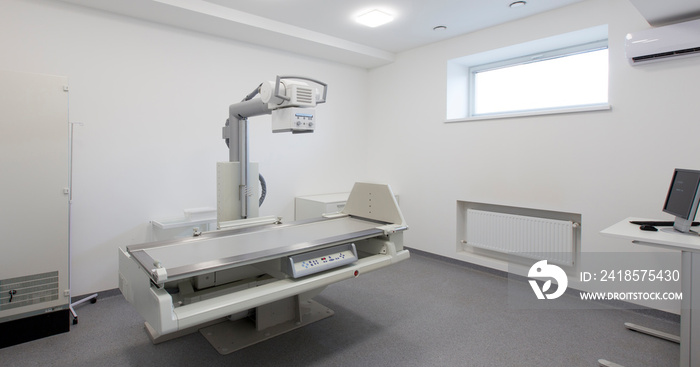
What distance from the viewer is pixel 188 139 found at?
3473mm

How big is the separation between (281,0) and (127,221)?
2.37m

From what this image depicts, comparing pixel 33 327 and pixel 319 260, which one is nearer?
pixel 319 260

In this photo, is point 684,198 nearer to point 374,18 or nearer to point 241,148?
point 374,18

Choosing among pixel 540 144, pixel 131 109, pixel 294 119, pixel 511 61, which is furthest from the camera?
pixel 511 61

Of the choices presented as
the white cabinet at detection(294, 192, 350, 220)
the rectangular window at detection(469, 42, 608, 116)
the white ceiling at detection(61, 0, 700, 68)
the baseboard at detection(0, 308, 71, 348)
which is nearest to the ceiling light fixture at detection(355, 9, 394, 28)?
the white ceiling at detection(61, 0, 700, 68)

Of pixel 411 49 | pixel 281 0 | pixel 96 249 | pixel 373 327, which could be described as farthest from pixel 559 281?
pixel 96 249

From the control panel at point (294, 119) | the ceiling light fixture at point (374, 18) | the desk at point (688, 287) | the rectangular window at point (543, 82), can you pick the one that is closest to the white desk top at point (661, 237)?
the desk at point (688, 287)

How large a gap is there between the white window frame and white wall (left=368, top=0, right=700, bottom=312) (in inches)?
2.9

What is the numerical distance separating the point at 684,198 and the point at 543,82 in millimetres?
1939

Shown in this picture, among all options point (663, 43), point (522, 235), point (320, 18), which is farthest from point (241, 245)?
point (663, 43)

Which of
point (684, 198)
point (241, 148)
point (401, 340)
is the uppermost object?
point (241, 148)

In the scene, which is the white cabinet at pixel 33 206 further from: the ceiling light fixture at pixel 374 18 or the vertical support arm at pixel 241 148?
the ceiling light fixture at pixel 374 18

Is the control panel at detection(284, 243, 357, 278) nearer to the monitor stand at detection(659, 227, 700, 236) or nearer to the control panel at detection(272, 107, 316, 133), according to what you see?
the control panel at detection(272, 107, 316, 133)

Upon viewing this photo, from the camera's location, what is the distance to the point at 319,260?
1940mm
